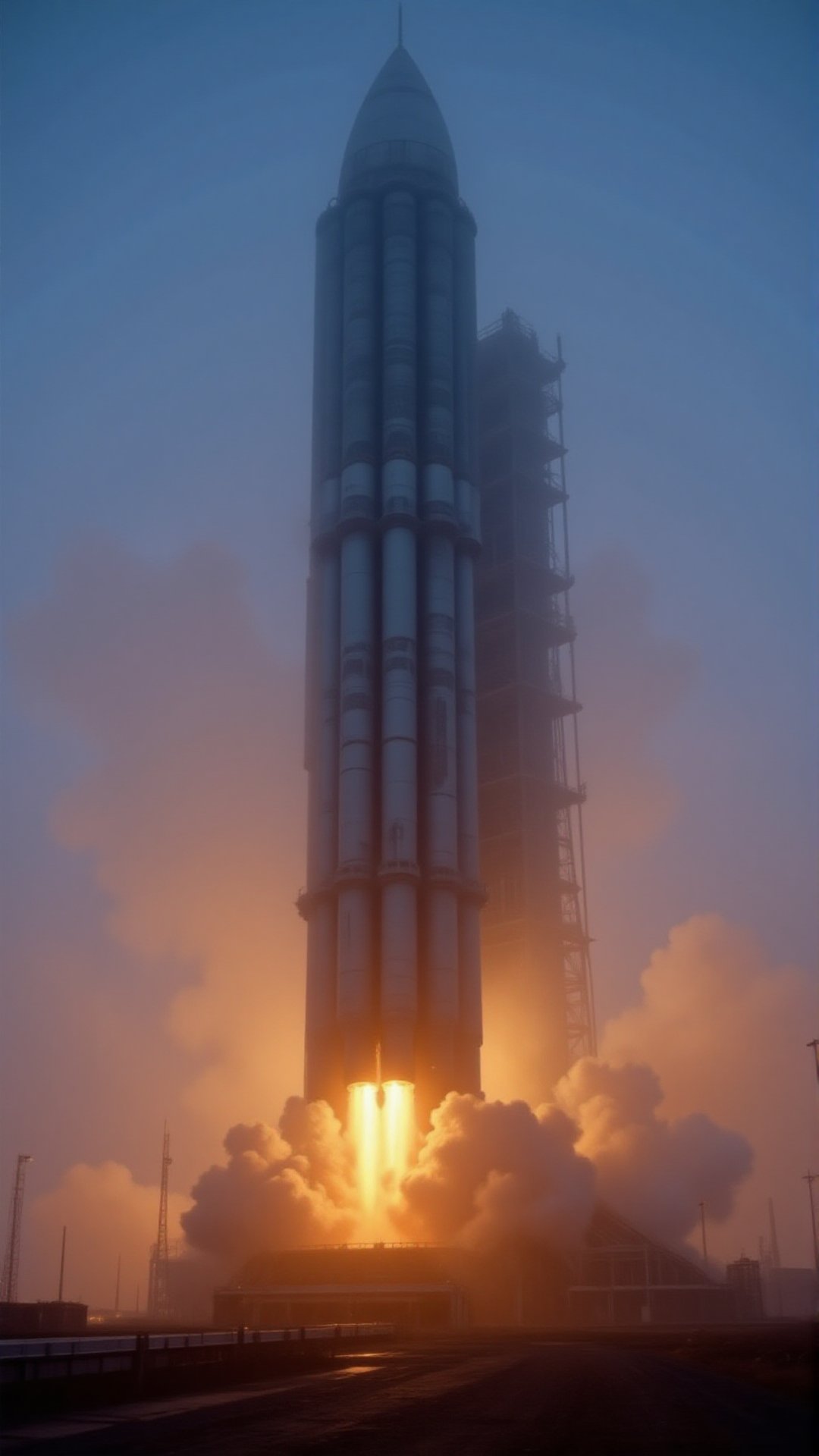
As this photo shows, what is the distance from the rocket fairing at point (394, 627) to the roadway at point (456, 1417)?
54768 millimetres

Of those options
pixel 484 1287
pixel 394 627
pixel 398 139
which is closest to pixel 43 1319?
pixel 484 1287

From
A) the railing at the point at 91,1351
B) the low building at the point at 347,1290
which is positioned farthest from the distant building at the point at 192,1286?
the railing at the point at 91,1351

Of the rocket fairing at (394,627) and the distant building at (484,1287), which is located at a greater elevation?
the rocket fairing at (394,627)

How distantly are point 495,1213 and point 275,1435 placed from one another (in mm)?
71898

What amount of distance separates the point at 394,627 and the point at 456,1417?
8275 cm

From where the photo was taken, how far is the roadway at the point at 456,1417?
25.4 meters

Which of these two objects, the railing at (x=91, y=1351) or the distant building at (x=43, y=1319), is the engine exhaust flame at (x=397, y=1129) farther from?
the railing at (x=91, y=1351)

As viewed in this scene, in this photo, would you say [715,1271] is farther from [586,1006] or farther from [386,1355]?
[386,1355]

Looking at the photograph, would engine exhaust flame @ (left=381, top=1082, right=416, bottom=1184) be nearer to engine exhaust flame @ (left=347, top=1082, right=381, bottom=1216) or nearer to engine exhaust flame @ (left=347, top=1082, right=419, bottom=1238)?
engine exhaust flame @ (left=347, top=1082, right=419, bottom=1238)

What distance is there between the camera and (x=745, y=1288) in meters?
117

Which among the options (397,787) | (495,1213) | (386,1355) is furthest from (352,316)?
(386,1355)

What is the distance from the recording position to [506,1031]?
12538 centimetres

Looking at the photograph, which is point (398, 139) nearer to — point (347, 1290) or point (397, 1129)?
point (397, 1129)

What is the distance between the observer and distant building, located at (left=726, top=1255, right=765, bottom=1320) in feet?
371
